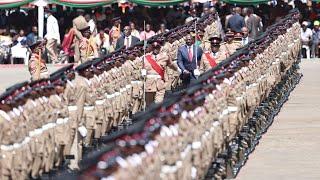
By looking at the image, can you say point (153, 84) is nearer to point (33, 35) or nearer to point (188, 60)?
point (188, 60)

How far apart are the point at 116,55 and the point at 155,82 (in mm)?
1352

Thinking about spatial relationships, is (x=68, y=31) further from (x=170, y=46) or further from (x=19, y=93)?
(x=19, y=93)

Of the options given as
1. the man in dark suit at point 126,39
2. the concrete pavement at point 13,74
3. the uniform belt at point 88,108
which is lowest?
the concrete pavement at point 13,74

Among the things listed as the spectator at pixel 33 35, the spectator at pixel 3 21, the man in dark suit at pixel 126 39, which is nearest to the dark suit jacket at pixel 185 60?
the man in dark suit at pixel 126 39

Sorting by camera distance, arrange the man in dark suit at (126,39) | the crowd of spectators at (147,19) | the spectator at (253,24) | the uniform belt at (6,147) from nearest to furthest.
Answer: the uniform belt at (6,147)
the man in dark suit at (126,39)
the spectator at (253,24)
the crowd of spectators at (147,19)

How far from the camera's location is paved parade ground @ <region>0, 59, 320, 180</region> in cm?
2073

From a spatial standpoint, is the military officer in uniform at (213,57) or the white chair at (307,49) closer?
the military officer in uniform at (213,57)

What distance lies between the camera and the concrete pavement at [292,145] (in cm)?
2072

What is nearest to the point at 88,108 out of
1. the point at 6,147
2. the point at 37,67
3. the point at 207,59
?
the point at 37,67

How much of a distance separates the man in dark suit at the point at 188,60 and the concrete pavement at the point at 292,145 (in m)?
2.07

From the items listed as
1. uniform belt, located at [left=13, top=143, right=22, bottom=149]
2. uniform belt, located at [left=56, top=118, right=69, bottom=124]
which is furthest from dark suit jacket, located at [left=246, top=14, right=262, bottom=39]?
uniform belt, located at [left=13, top=143, right=22, bottom=149]

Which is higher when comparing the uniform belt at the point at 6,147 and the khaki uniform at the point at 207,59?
the uniform belt at the point at 6,147

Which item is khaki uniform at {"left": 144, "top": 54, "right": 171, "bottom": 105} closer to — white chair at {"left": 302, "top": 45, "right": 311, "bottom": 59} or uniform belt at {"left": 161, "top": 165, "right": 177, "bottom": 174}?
uniform belt at {"left": 161, "top": 165, "right": 177, "bottom": 174}

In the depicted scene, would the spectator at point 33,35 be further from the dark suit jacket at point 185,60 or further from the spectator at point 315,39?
the dark suit jacket at point 185,60
